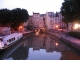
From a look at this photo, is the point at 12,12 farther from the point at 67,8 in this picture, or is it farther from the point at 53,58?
the point at 53,58

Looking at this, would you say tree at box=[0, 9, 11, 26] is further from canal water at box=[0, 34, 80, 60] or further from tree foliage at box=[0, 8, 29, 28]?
canal water at box=[0, 34, 80, 60]

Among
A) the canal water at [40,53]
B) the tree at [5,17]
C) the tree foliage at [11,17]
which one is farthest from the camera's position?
the tree foliage at [11,17]

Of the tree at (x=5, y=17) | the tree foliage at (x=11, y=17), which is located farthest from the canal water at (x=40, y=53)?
the tree foliage at (x=11, y=17)

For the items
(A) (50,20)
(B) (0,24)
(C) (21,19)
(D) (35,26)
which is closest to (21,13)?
(C) (21,19)

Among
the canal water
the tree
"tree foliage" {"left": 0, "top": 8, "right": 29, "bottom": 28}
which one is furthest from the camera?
"tree foliage" {"left": 0, "top": 8, "right": 29, "bottom": 28}

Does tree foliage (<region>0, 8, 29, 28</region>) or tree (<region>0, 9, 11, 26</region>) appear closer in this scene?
tree (<region>0, 9, 11, 26</region>)

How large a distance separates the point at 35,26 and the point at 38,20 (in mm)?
4271

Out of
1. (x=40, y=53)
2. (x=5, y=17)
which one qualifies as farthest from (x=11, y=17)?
(x=40, y=53)

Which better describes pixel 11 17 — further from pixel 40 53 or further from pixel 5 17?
pixel 40 53

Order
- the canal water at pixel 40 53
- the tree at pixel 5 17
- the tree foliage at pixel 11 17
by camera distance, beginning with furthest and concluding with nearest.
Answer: the tree foliage at pixel 11 17
the tree at pixel 5 17
the canal water at pixel 40 53

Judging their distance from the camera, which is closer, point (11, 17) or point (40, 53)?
point (40, 53)

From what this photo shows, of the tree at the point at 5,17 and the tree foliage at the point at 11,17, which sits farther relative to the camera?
the tree foliage at the point at 11,17

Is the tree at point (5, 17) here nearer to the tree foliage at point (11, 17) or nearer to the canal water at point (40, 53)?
the tree foliage at point (11, 17)

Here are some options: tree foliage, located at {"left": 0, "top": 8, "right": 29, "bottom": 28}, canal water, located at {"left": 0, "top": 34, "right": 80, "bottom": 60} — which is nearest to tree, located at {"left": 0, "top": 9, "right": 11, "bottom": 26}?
tree foliage, located at {"left": 0, "top": 8, "right": 29, "bottom": 28}
